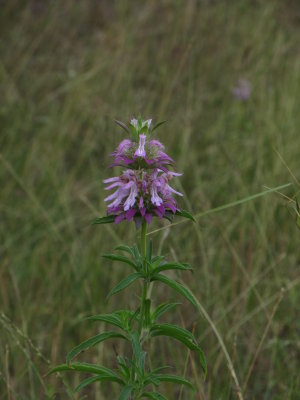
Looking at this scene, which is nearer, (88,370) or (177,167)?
(88,370)

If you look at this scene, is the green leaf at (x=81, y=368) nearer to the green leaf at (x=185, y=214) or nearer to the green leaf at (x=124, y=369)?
the green leaf at (x=124, y=369)

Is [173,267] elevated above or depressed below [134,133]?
below

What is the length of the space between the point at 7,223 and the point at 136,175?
2199mm

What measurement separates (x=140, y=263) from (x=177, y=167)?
226 cm

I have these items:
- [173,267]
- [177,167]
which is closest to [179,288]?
[173,267]

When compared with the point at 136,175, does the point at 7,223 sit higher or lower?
higher

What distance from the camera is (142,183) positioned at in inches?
55.8

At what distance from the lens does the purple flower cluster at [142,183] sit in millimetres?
1390

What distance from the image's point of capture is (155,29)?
5.32 metres

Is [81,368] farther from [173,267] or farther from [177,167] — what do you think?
[177,167]

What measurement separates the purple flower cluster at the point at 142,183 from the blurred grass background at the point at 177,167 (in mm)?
471

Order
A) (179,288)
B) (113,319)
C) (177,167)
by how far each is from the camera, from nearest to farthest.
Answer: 1. (179,288)
2. (113,319)
3. (177,167)

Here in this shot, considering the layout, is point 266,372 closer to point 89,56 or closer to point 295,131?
point 295,131

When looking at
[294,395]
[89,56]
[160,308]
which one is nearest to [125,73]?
[89,56]
